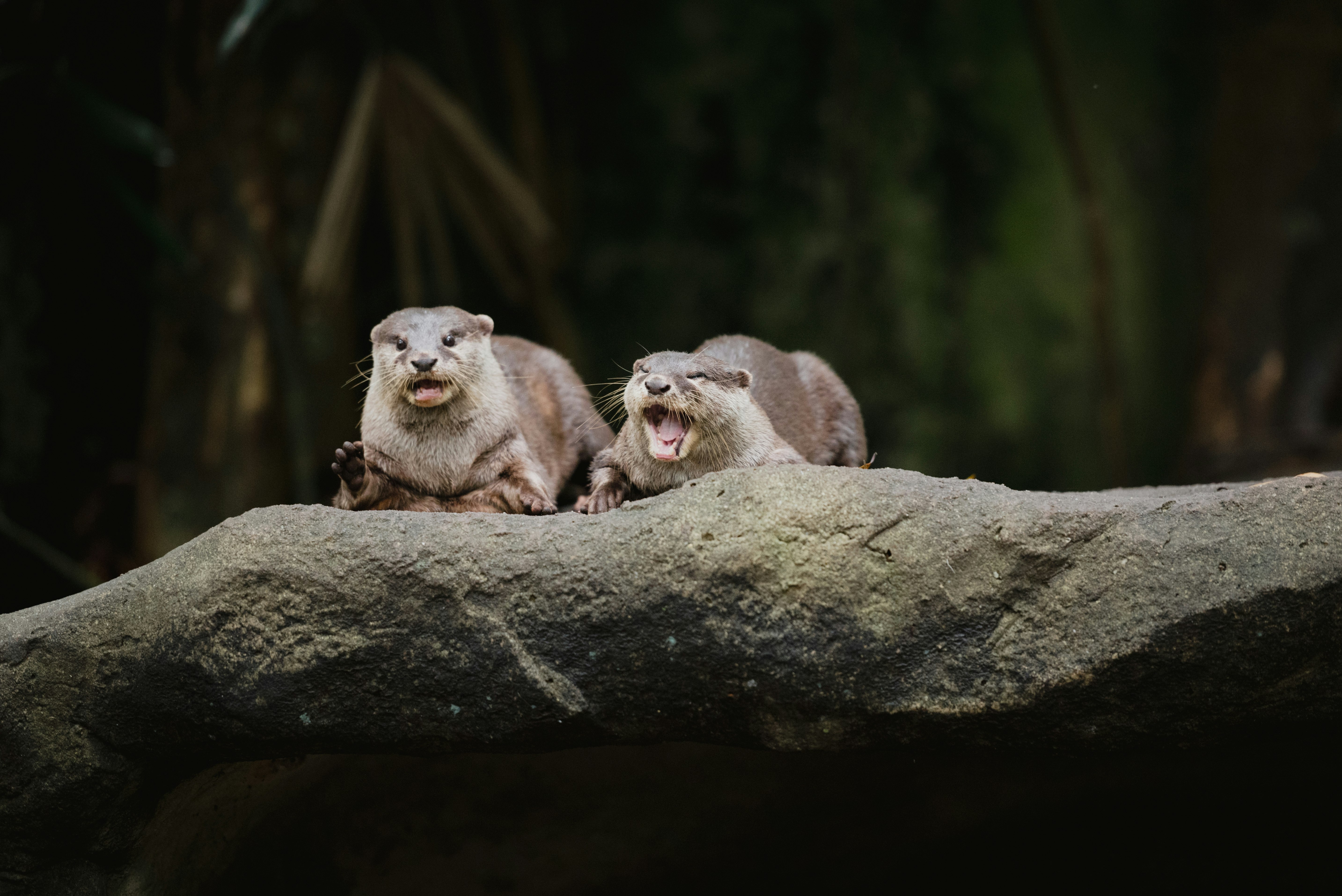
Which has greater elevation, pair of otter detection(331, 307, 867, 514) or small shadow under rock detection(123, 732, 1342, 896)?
pair of otter detection(331, 307, 867, 514)

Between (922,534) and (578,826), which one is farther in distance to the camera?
(578,826)

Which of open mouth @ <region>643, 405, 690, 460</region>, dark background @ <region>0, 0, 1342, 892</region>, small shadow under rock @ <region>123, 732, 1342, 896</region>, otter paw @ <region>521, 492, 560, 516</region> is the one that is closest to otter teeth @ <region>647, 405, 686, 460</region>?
open mouth @ <region>643, 405, 690, 460</region>

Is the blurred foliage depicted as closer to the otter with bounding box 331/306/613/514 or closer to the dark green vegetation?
the dark green vegetation

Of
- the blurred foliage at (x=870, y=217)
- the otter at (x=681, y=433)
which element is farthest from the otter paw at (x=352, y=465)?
the blurred foliage at (x=870, y=217)

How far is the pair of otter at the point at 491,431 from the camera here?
2.34m

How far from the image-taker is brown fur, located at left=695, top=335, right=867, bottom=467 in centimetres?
274

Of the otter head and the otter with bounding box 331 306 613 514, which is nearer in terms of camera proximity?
the otter head

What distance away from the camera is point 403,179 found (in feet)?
13.7

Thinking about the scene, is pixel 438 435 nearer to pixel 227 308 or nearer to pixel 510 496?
pixel 510 496

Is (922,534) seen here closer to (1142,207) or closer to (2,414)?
(2,414)

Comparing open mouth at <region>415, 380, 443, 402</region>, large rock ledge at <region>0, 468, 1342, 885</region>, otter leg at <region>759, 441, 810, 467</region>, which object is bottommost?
large rock ledge at <region>0, 468, 1342, 885</region>

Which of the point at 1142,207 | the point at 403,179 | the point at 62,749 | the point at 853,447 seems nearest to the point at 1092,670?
the point at 853,447

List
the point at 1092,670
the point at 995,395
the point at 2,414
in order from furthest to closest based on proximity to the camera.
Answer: the point at 995,395 → the point at 2,414 → the point at 1092,670

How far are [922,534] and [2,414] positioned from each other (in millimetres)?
3546
